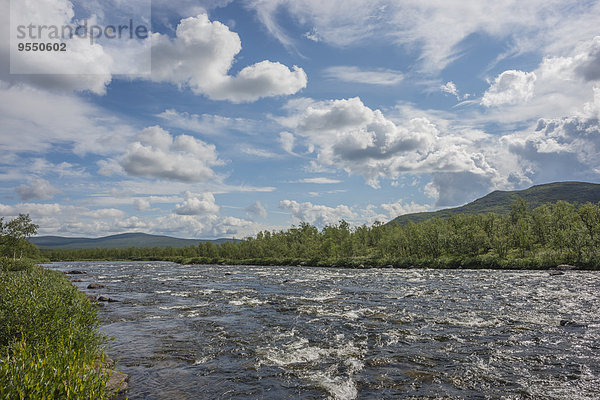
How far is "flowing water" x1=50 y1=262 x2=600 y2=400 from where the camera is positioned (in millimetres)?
14266

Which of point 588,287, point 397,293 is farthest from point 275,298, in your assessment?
point 588,287

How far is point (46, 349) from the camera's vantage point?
11906mm

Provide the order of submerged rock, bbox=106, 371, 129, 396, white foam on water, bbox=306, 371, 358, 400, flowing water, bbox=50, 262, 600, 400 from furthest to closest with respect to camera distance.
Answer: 1. flowing water, bbox=50, 262, 600, 400
2. white foam on water, bbox=306, 371, 358, 400
3. submerged rock, bbox=106, 371, 129, 396

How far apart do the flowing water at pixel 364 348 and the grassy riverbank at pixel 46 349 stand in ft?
10.3

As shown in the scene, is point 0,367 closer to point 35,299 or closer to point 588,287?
point 35,299

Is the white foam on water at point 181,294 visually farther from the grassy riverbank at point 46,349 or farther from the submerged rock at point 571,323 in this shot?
the submerged rock at point 571,323

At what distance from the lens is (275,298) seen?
3947 centimetres

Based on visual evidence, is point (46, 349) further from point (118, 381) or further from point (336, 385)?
point (336, 385)

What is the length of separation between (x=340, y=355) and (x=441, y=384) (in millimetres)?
5778

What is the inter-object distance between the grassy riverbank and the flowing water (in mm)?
3130

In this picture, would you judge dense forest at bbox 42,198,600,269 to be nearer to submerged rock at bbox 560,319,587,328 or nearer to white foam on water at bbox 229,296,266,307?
submerged rock at bbox 560,319,587,328

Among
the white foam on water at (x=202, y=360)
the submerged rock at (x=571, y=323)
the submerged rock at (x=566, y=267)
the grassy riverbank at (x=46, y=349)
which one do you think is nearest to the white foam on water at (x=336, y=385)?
the white foam on water at (x=202, y=360)

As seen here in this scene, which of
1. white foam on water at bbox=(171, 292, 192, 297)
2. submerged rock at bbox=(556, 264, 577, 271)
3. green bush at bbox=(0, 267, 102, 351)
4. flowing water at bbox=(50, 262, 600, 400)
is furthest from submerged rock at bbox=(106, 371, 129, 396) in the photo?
submerged rock at bbox=(556, 264, 577, 271)

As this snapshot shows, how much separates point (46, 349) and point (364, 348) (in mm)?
15863
